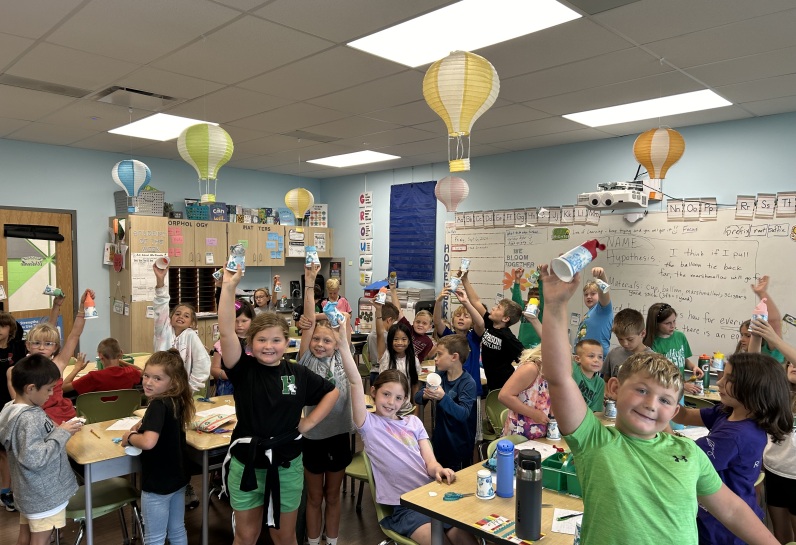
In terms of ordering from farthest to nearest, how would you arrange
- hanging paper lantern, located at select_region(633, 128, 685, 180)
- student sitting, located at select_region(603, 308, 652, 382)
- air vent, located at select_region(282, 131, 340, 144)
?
air vent, located at select_region(282, 131, 340, 144), hanging paper lantern, located at select_region(633, 128, 685, 180), student sitting, located at select_region(603, 308, 652, 382)

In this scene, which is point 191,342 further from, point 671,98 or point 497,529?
point 671,98

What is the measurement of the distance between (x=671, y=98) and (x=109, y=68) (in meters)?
4.34

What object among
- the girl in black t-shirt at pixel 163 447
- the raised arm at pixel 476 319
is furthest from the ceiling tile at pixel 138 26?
the raised arm at pixel 476 319

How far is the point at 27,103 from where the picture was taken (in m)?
4.69

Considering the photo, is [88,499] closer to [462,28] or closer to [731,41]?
[462,28]

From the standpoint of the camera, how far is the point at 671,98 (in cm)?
446

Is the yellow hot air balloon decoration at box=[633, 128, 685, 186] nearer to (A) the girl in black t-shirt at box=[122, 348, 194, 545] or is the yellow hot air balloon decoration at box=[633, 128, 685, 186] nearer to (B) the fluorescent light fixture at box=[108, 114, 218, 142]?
(A) the girl in black t-shirt at box=[122, 348, 194, 545]

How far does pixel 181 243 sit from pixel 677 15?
20.4 ft

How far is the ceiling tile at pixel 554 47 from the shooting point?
312cm

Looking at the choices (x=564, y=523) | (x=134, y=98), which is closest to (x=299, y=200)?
(x=134, y=98)

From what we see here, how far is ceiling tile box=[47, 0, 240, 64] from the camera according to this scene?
9.37 feet

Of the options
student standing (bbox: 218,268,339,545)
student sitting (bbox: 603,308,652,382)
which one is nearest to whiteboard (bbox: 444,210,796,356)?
student sitting (bbox: 603,308,652,382)

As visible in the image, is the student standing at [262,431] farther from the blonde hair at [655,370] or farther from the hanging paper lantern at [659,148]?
the hanging paper lantern at [659,148]

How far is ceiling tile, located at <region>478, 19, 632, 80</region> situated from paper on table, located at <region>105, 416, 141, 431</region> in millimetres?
3107
